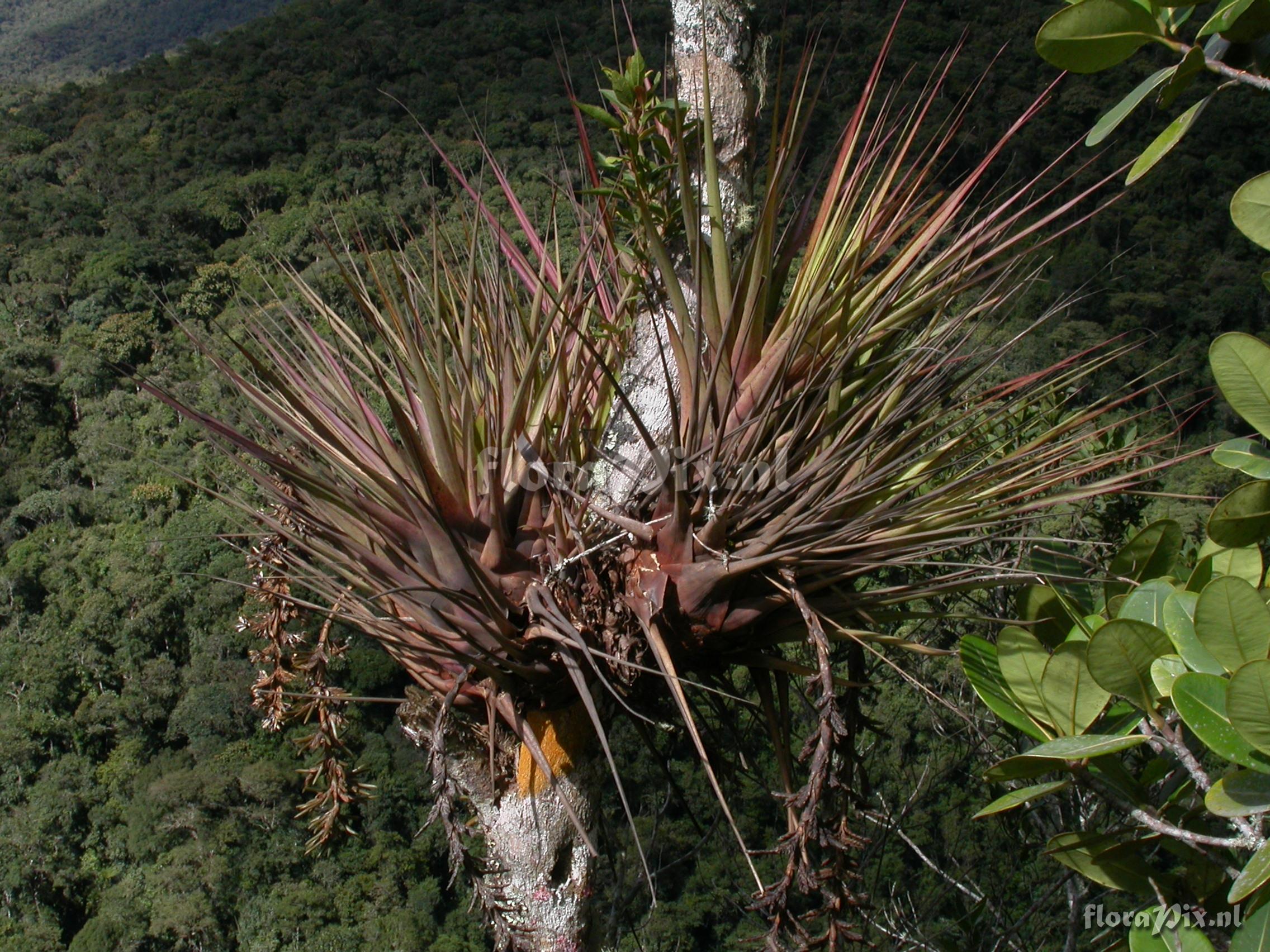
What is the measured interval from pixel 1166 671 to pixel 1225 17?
2.26ft

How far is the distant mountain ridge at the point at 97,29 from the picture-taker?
73562mm

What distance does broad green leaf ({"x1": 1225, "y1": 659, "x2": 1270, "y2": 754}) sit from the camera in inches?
36.0

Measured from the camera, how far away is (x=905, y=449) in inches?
62.7

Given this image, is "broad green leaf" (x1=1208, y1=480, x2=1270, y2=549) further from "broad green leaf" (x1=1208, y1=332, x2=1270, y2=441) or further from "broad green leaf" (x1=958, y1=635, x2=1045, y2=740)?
"broad green leaf" (x1=958, y1=635, x2=1045, y2=740)

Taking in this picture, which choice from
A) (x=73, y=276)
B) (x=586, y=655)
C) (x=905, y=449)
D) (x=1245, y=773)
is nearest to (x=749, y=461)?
(x=905, y=449)

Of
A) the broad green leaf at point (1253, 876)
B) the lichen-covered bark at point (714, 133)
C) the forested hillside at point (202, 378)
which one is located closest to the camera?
the broad green leaf at point (1253, 876)

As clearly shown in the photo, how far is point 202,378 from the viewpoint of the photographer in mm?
11617

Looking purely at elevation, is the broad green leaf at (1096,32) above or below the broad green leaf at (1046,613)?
above

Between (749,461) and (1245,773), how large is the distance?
74 cm

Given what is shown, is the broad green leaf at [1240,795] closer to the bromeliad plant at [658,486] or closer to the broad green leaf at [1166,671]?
the broad green leaf at [1166,671]

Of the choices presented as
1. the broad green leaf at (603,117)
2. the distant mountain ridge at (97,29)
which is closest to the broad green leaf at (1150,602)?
the broad green leaf at (603,117)

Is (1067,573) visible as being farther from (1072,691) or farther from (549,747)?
(549,747)

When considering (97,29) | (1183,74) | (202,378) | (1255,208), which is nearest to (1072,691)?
(1255,208)

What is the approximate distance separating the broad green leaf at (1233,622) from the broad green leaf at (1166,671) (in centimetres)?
8
